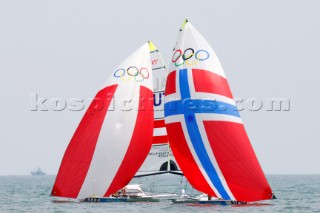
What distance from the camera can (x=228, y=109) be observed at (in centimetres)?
3538

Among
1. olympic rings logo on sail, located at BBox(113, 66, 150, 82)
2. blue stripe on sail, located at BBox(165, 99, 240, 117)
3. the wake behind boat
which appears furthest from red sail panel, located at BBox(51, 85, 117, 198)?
blue stripe on sail, located at BBox(165, 99, 240, 117)

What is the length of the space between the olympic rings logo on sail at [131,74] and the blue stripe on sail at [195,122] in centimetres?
349

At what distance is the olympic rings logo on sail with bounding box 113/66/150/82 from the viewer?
39.1 m

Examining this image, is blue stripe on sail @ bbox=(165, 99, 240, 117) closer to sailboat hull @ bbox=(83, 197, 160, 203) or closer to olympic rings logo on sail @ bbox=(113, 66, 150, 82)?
olympic rings logo on sail @ bbox=(113, 66, 150, 82)

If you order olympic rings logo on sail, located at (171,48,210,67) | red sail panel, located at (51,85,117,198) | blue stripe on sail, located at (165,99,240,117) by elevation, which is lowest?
red sail panel, located at (51,85,117,198)

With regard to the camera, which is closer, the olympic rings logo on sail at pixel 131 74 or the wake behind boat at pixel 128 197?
the wake behind boat at pixel 128 197

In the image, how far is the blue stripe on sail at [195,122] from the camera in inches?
1372

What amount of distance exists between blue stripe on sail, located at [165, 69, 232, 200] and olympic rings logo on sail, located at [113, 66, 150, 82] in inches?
137

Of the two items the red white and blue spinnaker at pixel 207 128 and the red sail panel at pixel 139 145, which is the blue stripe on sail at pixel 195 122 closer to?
the red white and blue spinnaker at pixel 207 128

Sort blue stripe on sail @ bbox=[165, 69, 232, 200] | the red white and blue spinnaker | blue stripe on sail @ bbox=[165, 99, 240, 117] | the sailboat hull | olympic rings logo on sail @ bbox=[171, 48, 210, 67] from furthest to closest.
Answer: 1. the sailboat hull
2. olympic rings logo on sail @ bbox=[171, 48, 210, 67]
3. blue stripe on sail @ bbox=[165, 99, 240, 117]
4. blue stripe on sail @ bbox=[165, 69, 232, 200]
5. the red white and blue spinnaker

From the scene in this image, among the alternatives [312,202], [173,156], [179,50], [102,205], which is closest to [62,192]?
[102,205]

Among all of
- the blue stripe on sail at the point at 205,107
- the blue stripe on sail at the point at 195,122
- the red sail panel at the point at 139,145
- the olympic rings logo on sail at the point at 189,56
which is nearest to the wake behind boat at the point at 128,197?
the red sail panel at the point at 139,145

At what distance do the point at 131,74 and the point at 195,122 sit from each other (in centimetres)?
552

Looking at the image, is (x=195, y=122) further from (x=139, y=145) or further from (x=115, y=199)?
(x=115, y=199)
